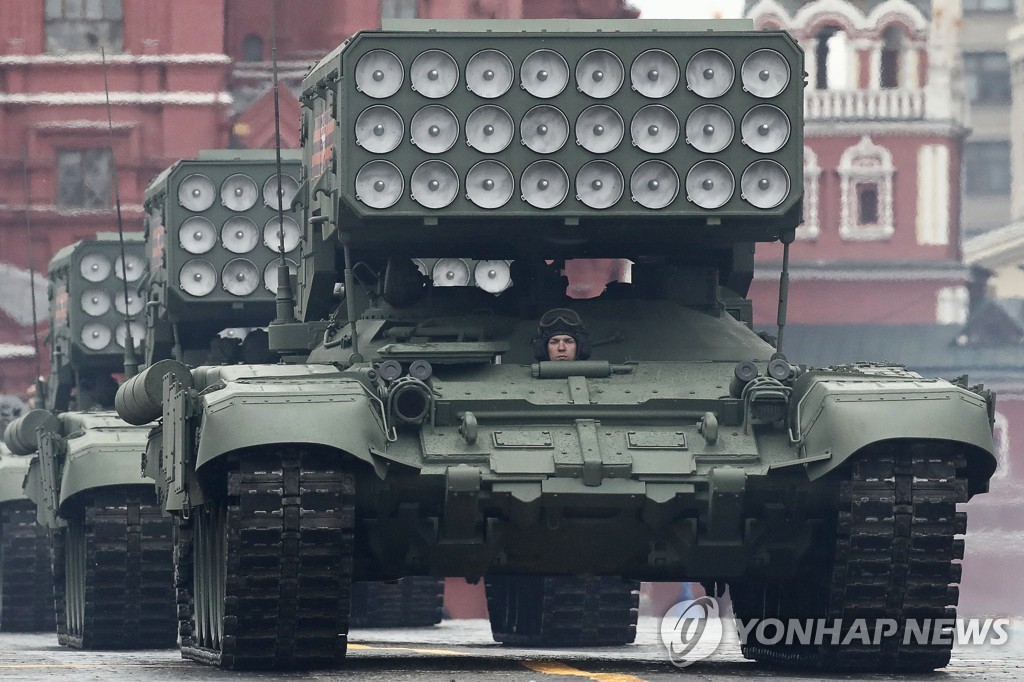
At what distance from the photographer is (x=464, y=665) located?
21156 mm

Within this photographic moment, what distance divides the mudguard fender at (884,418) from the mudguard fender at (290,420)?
2867 mm

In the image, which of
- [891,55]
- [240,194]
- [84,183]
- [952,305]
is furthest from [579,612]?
[891,55]

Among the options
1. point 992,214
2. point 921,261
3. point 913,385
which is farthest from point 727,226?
point 992,214

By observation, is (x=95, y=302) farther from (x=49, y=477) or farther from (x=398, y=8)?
(x=398, y=8)

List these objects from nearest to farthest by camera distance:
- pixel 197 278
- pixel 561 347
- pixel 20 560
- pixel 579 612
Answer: pixel 561 347 → pixel 579 612 → pixel 197 278 → pixel 20 560

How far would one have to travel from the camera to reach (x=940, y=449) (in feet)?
63.2

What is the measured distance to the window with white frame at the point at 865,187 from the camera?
284 ft

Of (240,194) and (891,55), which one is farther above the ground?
(891,55)

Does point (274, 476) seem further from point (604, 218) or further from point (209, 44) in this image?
point (209, 44)

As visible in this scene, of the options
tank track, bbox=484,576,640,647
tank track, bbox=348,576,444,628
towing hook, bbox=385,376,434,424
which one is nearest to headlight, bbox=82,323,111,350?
tank track, bbox=348,576,444,628

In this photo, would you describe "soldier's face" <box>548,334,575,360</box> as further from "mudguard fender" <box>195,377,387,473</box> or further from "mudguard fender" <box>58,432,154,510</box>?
"mudguard fender" <box>58,432,154,510</box>

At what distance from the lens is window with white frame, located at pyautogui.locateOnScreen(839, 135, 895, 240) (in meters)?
86.4

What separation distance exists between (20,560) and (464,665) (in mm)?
14805

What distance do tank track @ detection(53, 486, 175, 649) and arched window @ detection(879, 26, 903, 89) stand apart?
6201 centimetres
